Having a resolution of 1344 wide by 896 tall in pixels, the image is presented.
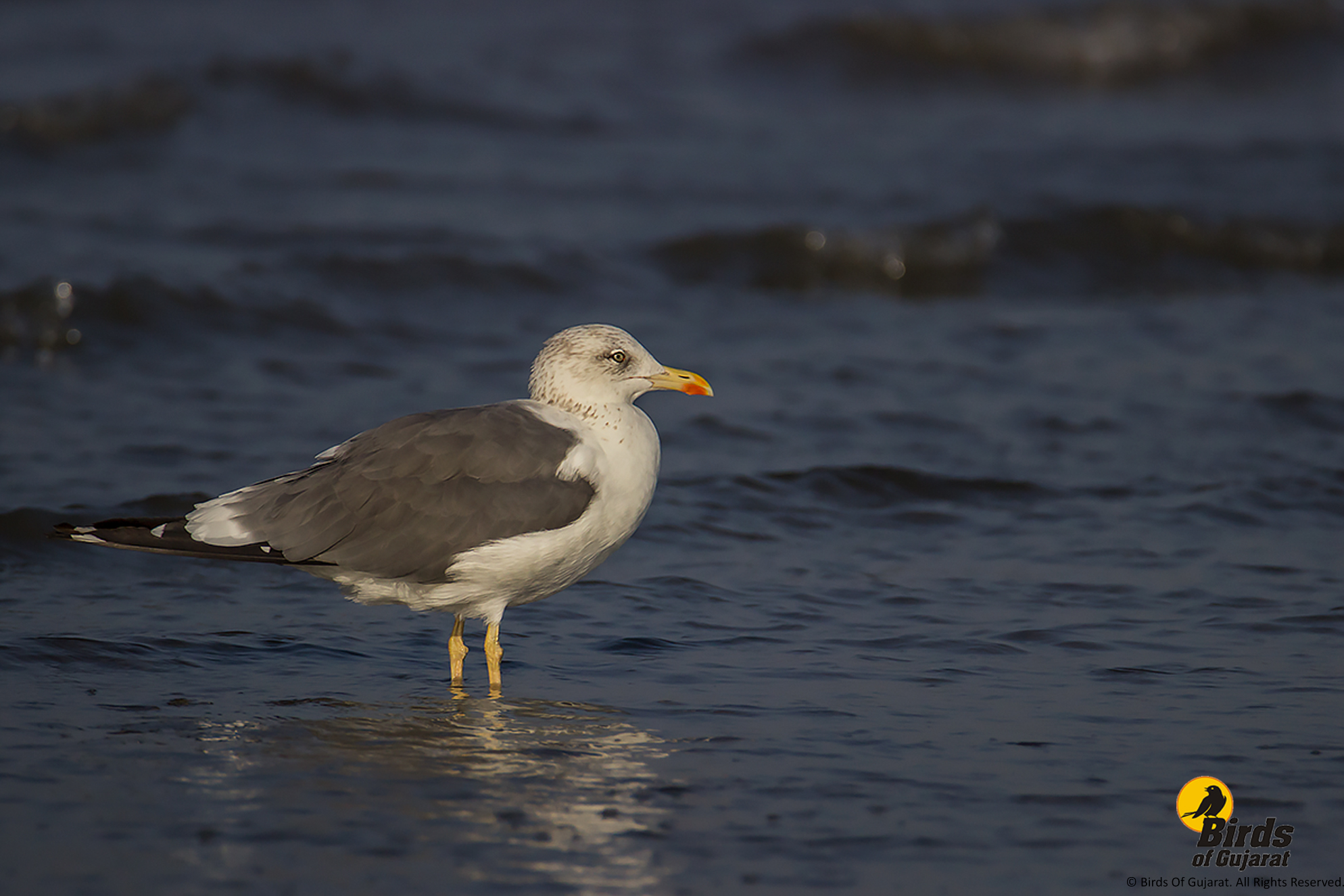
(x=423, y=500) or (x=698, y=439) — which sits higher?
(x=423, y=500)

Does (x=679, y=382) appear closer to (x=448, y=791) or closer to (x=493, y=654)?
(x=493, y=654)

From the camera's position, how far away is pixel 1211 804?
4.43 m

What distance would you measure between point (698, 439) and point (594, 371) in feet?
10.5

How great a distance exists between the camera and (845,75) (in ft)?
65.3

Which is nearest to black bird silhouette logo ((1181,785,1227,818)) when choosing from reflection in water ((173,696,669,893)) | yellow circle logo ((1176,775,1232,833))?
yellow circle logo ((1176,775,1232,833))

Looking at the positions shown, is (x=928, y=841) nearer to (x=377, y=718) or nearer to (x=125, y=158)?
(x=377, y=718)

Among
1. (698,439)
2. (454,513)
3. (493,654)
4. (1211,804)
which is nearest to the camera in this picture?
(1211,804)

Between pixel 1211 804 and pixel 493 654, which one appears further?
pixel 493 654

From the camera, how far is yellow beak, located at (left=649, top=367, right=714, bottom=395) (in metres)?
5.80

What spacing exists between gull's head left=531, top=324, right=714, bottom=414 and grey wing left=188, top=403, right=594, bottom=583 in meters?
0.22

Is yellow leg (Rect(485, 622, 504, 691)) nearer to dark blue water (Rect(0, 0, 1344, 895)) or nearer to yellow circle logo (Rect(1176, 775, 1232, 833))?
dark blue water (Rect(0, 0, 1344, 895))

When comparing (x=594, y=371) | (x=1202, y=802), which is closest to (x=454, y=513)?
(x=594, y=371)

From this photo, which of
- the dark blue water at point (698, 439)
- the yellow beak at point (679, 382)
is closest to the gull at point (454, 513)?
the yellow beak at point (679, 382)

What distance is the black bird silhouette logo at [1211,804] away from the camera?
4.38 m
